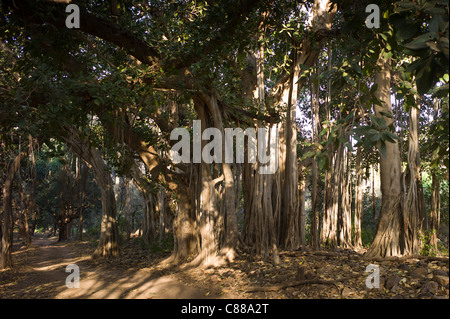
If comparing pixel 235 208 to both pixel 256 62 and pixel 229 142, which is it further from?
pixel 256 62

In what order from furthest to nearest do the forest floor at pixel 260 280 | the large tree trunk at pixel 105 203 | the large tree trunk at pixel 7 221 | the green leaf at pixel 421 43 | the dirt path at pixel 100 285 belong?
the large tree trunk at pixel 105 203, the large tree trunk at pixel 7 221, the dirt path at pixel 100 285, the forest floor at pixel 260 280, the green leaf at pixel 421 43

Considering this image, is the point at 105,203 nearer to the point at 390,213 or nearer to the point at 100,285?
the point at 100,285

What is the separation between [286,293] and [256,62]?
4.61 metres

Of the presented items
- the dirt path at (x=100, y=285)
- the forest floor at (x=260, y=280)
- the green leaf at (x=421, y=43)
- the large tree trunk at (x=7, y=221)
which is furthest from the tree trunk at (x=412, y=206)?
the large tree trunk at (x=7, y=221)

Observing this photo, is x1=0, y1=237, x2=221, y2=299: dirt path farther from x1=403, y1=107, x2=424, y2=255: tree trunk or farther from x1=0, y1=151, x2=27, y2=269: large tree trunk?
x1=403, y1=107, x2=424, y2=255: tree trunk

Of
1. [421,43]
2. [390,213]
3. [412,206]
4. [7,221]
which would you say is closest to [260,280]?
[390,213]

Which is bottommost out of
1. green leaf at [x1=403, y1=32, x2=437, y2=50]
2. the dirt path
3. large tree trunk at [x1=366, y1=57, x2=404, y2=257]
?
the dirt path

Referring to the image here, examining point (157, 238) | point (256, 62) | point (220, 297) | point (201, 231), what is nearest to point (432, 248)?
point (220, 297)

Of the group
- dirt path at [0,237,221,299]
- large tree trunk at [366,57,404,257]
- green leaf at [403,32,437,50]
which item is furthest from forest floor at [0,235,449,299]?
green leaf at [403,32,437,50]

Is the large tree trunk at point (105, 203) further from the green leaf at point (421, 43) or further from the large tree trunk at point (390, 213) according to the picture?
the green leaf at point (421, 43)

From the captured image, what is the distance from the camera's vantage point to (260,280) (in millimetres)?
4785

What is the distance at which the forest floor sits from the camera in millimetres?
3621

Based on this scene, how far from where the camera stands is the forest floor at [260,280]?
362cm

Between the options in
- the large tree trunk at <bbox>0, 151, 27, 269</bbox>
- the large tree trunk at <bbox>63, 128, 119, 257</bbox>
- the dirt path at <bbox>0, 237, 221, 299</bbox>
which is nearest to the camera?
the dirt path at <bbox>0, 237, 221, 299</bbox>
